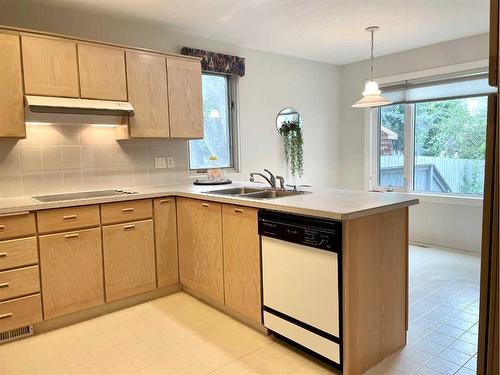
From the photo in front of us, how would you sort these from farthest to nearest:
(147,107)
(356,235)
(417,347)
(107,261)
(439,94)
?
(439,94), (147,107), (107,261), (417,347), (356,235)

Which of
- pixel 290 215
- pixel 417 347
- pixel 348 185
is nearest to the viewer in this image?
pixel 290 215

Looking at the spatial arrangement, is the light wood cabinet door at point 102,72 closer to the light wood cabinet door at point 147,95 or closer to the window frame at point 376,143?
the light wood cabinet door at point 147,95

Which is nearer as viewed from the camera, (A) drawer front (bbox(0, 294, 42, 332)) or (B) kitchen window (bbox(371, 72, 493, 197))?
(A) drawer front (bbox(0, 294, 42, 332))

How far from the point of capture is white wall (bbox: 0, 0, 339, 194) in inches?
124

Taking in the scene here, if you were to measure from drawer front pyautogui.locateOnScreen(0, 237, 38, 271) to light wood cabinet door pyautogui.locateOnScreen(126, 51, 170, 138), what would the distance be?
3.98ft

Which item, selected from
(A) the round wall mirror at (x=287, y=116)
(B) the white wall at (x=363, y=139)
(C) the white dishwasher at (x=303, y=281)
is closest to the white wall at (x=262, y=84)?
(A) the round wall mirror at (x=287, y=116)

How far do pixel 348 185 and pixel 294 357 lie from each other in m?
3.76

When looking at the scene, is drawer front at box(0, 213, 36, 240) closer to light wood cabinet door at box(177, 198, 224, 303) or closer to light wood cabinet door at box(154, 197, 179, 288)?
light wood cabinet door at box(154, 197, 179, 288)

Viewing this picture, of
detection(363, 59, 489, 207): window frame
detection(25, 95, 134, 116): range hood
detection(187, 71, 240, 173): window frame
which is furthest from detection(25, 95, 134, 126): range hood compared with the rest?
detection(363, 59, 489, 207): window frame

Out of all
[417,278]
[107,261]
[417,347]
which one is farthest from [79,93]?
[417,278]

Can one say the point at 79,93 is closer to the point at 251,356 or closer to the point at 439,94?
the point at 251,356

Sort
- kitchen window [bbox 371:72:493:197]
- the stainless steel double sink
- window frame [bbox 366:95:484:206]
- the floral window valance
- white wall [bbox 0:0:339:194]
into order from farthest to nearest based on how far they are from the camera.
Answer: window frame [bbox 366:95:484:206]
kitchen window [bbox 371:72:493:197]
the floral window valance
white wall [bbox 0:0:339:194]
the stainless steel double sink

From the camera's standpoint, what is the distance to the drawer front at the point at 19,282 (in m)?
2.50

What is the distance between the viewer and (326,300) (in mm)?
2029
